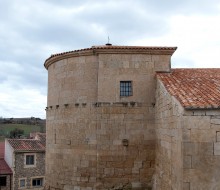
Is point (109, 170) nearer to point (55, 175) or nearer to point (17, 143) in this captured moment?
point (55, 175)

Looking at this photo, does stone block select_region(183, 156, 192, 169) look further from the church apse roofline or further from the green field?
the green field

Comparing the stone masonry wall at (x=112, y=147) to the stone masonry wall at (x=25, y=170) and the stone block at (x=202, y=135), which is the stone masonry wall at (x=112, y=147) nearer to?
the stone block at (x=202, y=135)

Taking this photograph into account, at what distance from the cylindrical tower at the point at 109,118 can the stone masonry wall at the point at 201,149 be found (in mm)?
3658

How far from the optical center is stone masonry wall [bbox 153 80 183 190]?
7.48 metres

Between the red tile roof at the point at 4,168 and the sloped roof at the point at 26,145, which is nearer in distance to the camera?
Result: the red tile roof at the point at 4,168

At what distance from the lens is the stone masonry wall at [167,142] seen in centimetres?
748

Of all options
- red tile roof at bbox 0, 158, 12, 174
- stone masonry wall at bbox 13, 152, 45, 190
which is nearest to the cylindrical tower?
stone masonry wall at bbox 13, 152, 45, 190

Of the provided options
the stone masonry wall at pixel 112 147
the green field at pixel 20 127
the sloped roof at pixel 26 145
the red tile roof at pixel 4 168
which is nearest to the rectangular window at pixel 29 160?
the sloped roof at pixel 26 145

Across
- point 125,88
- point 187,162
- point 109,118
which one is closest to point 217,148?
point 187,162

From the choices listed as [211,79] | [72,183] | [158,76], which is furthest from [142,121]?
[72,183]

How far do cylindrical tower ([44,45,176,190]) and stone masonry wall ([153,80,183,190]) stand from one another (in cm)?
62

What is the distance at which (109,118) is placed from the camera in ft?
35.1

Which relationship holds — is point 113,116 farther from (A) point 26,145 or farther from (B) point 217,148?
(A) point 26,145

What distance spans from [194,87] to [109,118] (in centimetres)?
331
